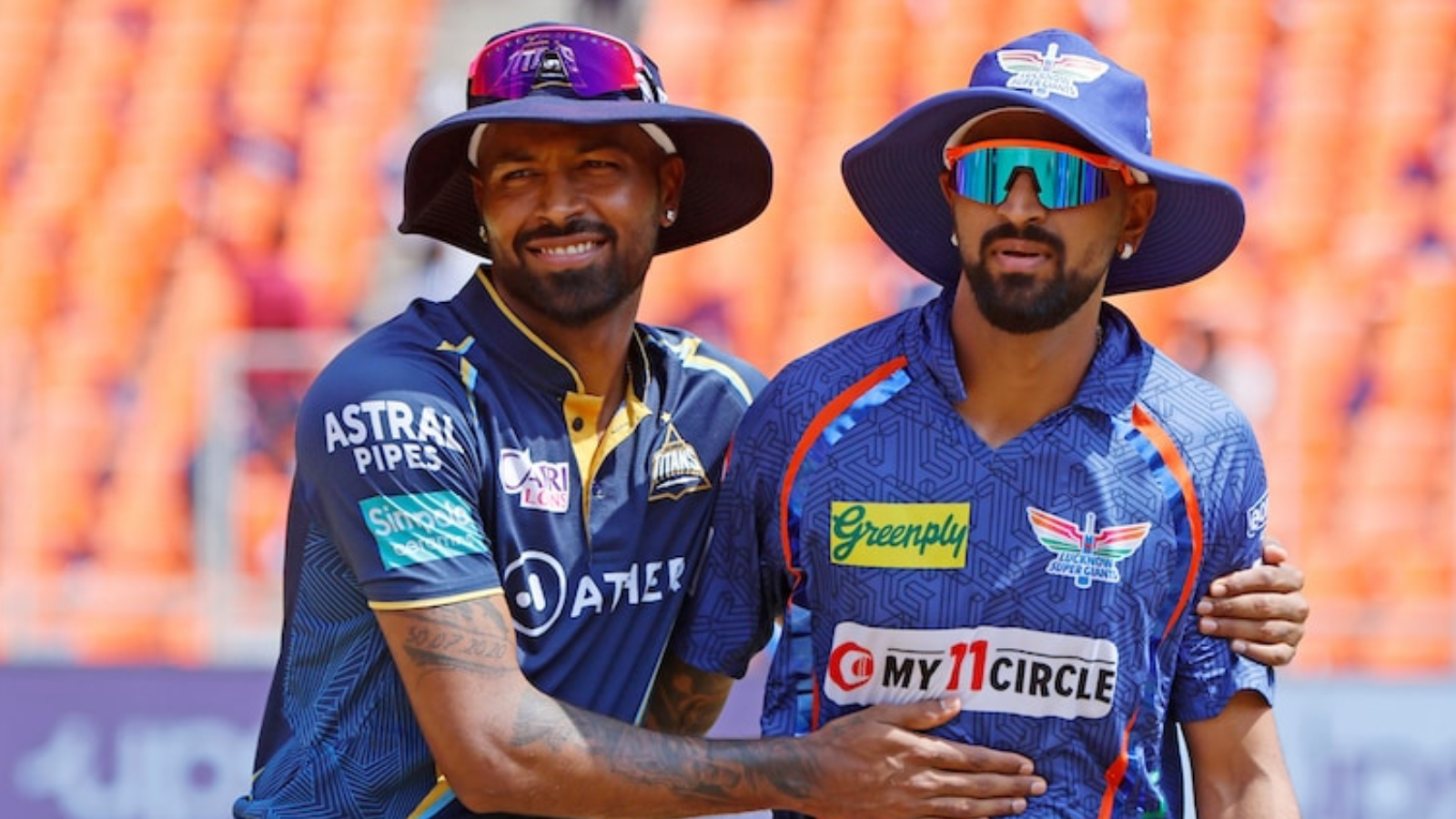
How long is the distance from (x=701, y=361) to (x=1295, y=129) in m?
6.53

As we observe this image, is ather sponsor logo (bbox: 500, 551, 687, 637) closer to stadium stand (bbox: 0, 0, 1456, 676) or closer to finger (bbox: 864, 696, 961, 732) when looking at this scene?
finger (bbox: 864, 696, 961, 732)

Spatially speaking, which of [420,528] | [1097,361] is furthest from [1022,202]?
[420,528]

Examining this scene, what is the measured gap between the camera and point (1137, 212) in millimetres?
3197

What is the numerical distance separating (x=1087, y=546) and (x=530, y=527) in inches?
34.8

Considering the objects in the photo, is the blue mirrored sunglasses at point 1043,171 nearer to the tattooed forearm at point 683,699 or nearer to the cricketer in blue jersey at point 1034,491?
the cricketer in blue jersey at point 1034,491

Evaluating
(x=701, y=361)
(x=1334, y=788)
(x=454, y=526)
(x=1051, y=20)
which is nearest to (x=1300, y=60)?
(x=1051, y=20)

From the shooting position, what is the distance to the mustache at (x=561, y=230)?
3.36m

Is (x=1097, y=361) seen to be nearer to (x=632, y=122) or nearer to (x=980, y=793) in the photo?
(x=980, y=793)

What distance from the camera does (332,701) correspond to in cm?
332

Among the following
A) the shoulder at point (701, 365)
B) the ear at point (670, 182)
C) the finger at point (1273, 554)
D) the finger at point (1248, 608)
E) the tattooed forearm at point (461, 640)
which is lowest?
the tattooed forearm at point (461, 640)

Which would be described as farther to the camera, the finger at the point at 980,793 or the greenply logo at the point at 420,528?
the greenply logo at the point at 420,528

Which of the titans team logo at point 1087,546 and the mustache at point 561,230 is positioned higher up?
the mustache at point 561,230

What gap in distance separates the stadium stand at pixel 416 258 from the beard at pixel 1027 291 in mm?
4135

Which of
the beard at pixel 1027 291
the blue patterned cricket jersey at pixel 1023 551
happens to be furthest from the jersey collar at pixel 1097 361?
the beard at pixel 1027 291
